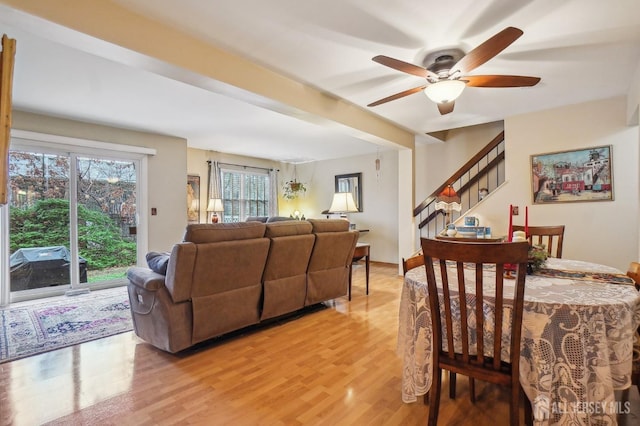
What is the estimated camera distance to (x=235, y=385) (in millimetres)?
2016

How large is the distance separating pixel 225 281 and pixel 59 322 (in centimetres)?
200

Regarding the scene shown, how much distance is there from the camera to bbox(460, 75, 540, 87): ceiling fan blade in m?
2.32

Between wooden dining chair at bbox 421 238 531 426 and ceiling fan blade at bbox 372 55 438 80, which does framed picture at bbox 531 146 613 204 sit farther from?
wooden dining chair at bbox 421 238 531 426

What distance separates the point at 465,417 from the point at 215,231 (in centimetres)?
202

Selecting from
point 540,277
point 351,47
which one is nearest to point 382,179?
point 351,47

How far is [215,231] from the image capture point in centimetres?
251

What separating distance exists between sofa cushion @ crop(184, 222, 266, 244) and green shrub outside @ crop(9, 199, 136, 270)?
3.09 meters

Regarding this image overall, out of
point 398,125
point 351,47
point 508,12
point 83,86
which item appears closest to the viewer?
point 508,12

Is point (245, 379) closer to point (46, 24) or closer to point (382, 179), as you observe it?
point (46, 24)

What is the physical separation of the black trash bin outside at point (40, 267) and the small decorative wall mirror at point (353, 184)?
4870 millimetres

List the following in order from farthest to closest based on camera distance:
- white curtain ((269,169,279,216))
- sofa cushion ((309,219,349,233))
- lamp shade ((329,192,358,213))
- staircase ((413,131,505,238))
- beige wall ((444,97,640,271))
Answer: white curtain ((269,169,279,216)) < staircase ((413,131,505,238)) < lamp shade ((329,192,358,213)) < beige wall ((444,97,640,271)) < sofa cushion ((309,219,349,233))

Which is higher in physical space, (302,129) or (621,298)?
(302,129)

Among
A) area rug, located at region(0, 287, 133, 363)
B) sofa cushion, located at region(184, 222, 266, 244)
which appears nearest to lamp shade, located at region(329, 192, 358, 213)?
sofa cushion, located at region(184, 222, 266, 244)

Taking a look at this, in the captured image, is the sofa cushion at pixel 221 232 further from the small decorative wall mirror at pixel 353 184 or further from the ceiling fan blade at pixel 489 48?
the small decorative wall mirror at pixel 353 184
